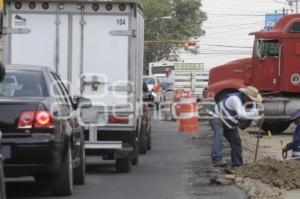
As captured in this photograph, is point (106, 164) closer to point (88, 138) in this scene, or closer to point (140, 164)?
point (140, 164)

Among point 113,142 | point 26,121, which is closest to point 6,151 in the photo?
point 26,121

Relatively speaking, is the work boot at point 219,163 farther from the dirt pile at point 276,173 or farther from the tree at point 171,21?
the tree at point 171,21

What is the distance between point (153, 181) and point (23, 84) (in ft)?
10.2

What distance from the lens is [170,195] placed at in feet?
36.1

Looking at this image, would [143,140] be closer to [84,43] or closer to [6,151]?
[84,43]

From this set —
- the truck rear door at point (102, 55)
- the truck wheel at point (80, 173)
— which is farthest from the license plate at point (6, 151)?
the truck rear door at point (102, 55)

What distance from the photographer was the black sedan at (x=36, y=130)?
32.2ft

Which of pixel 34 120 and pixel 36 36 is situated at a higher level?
pixel 36 36

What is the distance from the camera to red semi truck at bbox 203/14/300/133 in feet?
83.7

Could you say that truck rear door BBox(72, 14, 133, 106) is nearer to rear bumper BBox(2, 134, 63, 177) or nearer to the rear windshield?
the rear windshield

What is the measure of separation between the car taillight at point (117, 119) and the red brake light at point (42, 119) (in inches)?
142

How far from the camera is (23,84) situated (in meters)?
10.6

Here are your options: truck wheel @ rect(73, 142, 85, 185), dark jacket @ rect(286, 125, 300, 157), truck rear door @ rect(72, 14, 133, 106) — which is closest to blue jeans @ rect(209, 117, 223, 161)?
dark jacket @ rect(286, 125, 300, 157)

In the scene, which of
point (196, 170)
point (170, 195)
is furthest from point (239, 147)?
point (170, 195)
